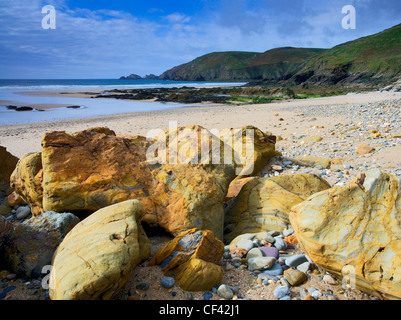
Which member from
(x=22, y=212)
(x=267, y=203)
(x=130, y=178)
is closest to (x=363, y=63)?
(x=267, y=203)

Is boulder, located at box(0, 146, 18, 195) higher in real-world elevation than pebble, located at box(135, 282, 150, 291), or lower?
higher

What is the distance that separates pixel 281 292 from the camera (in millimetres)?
2480

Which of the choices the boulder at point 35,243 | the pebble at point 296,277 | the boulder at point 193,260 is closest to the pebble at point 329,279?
the pebble at point 296,277

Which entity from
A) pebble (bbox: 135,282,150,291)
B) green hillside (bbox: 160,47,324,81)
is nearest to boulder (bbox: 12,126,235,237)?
pebble (bbox: 135,282,150,291)

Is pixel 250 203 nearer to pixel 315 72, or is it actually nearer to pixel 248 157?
pixel 248 157

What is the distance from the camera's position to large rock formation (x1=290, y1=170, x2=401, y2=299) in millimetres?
2443

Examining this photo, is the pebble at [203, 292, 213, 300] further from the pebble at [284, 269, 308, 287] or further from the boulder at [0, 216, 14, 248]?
the boulder at [0, 216, 14, 248]

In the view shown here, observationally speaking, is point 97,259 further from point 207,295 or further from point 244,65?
point 244,65

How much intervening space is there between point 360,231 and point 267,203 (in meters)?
1.59

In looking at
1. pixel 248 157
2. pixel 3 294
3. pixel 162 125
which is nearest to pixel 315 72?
pixel 162 125

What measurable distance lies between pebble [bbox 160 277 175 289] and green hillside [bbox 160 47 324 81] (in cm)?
9644

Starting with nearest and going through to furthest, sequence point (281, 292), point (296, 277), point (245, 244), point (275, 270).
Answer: point (281, 292), point (296, 277), point (275, 270), point (245, 244)

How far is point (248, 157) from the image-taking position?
5.44m
